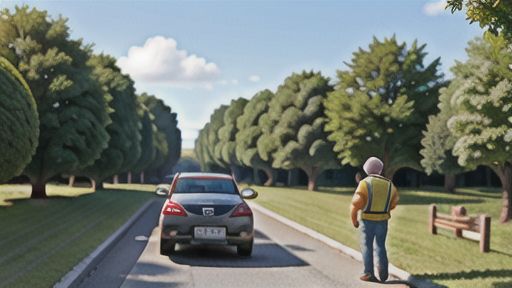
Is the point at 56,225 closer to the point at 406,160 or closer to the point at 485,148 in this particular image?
the point at 485,148

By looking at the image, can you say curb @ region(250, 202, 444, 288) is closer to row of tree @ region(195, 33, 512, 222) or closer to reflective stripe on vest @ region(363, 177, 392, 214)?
reflective stripe on vest @ region(363, 177, 392, 214)

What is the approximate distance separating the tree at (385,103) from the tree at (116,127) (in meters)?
14.4

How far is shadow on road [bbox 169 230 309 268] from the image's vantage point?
9719 millimetres

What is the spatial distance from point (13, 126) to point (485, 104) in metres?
14.8

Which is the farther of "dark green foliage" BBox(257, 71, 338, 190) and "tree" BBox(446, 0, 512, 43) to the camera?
"dark green foliage" BBox(257, 71, 338, 190)

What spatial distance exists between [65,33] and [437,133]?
2253cm

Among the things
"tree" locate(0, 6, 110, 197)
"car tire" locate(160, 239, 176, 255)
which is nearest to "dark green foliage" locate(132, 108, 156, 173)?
"tree" locate(0, 6, 110, 197)

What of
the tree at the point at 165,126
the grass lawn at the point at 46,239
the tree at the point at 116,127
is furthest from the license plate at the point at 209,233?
the tree at the point at 165,126

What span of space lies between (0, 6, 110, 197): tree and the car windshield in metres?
15.6

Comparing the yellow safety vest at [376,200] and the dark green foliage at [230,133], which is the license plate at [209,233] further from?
the dark green foliage at [230,133]

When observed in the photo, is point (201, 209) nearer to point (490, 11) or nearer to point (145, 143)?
point (490, 11)

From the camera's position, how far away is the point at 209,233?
9.97m

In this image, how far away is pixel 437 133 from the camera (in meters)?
34.7

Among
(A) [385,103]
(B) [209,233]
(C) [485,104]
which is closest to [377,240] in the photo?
(B) [209,233]
